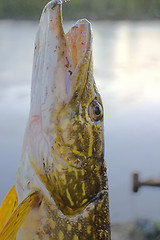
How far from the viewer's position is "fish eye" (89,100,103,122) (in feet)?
2.59

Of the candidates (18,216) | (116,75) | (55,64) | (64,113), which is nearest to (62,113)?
(64,113)

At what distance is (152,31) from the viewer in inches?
491

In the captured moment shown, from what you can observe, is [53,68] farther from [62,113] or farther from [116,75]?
[116,75]

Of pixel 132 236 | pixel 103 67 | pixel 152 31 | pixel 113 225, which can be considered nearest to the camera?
pixel 132 236

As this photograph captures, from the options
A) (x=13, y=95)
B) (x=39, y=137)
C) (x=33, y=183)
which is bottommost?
(x=13, y=95)

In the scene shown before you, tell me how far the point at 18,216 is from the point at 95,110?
30cm

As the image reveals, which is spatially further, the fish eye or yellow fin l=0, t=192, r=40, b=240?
the fish eye

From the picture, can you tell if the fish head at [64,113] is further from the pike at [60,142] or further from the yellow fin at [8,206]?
the yellow fin at [8,206]

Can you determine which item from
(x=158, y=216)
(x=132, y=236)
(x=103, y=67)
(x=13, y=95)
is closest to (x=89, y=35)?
(x=132, y=236)

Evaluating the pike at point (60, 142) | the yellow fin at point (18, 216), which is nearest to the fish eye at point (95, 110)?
the pike at point (60, 142)

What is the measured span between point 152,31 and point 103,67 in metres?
4.61

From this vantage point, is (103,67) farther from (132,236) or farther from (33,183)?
(33,183)

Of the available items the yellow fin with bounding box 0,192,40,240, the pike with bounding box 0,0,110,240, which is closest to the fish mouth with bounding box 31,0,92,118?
the pike with bounding box 0,0,110,240

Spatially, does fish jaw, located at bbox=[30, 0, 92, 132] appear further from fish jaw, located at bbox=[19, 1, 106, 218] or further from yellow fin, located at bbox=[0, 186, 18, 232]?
yellow fin, located at bbox=[0, 186, 18, 232]
